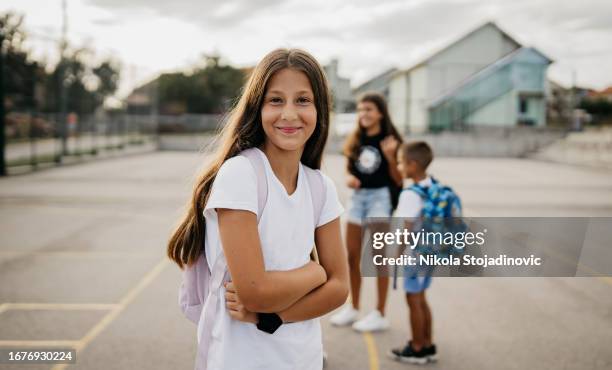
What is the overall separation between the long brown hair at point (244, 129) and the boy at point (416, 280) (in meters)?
1.80

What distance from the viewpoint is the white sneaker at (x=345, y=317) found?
14.5 feet

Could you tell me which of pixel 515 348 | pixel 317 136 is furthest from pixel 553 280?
pixel 317 136

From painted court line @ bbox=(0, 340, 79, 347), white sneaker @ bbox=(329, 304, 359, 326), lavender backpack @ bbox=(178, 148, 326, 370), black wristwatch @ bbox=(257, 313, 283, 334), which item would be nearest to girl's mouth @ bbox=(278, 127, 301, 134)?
lavender backpack @ bbox=(178, 148, 326, 370)

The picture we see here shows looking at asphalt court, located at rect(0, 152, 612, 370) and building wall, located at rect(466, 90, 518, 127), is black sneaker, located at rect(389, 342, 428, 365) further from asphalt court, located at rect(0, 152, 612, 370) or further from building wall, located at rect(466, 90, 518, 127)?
building wall, located at rect(466, 90, 518, 127)

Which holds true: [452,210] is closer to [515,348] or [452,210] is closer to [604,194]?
[515,348]

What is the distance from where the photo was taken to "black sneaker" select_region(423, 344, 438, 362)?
145 inches

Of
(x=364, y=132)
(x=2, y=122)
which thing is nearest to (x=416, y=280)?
(x=364, y=132)

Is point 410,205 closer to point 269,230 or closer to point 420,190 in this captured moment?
point 420,190

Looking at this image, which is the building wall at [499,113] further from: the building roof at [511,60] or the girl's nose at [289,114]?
the girl's nose at [289,114]

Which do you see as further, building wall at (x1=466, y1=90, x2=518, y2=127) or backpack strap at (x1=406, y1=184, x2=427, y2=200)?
building wall at (x1=466, y1=90, x2=518, y2=127)

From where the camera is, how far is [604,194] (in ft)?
44.4

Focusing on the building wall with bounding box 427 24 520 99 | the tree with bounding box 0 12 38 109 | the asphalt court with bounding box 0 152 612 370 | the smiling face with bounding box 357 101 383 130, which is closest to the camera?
the asphalt court with bounding box 0 152 612 370

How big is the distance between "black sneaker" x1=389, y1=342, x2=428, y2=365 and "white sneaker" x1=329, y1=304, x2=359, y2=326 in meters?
0.74

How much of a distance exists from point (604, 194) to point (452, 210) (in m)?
12.4
